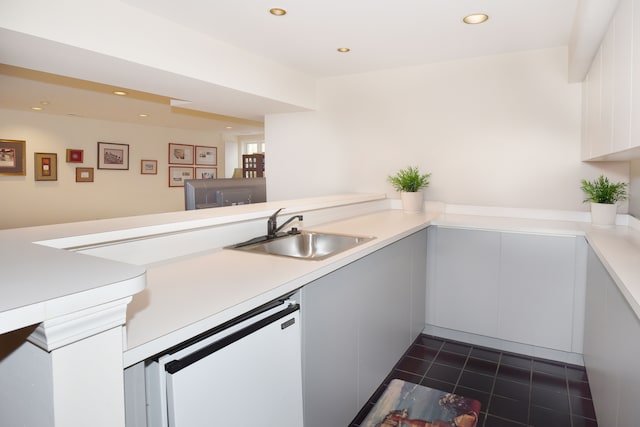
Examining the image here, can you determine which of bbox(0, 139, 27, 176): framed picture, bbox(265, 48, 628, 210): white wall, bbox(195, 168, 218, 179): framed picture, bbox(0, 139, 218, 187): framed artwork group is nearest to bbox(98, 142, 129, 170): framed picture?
bbox(0, 139, 218, 187): framed artwork group

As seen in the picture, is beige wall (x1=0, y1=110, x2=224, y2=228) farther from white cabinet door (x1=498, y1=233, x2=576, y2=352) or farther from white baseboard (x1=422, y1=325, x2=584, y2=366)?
white cabinet door (x1=498, y1=233, x2=576, y2=352)

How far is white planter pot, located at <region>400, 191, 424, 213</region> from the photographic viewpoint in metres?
3.42

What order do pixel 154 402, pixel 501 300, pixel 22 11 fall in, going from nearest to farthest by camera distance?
pixel 154 402, pixel 22 11, pixel 501 300

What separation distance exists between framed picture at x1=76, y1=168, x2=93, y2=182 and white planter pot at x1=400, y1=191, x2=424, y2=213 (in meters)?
5.17

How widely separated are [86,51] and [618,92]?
255cm

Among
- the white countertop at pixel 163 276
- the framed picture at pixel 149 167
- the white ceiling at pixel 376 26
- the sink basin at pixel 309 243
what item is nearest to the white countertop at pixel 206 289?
the white countertop at pixel 163 276

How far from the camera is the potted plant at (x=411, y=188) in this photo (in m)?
3.43

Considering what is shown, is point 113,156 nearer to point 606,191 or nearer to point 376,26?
point 376,26

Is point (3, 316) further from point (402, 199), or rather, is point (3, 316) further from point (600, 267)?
point (402, 199)

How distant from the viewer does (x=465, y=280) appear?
2879 millimetres

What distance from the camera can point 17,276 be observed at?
2.49ft

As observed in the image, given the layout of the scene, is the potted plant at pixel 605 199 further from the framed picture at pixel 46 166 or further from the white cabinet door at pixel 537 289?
the framed picture at pixel 46 166

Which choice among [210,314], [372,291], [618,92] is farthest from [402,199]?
[210,314]

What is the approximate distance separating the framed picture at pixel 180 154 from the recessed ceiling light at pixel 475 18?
240 inches
